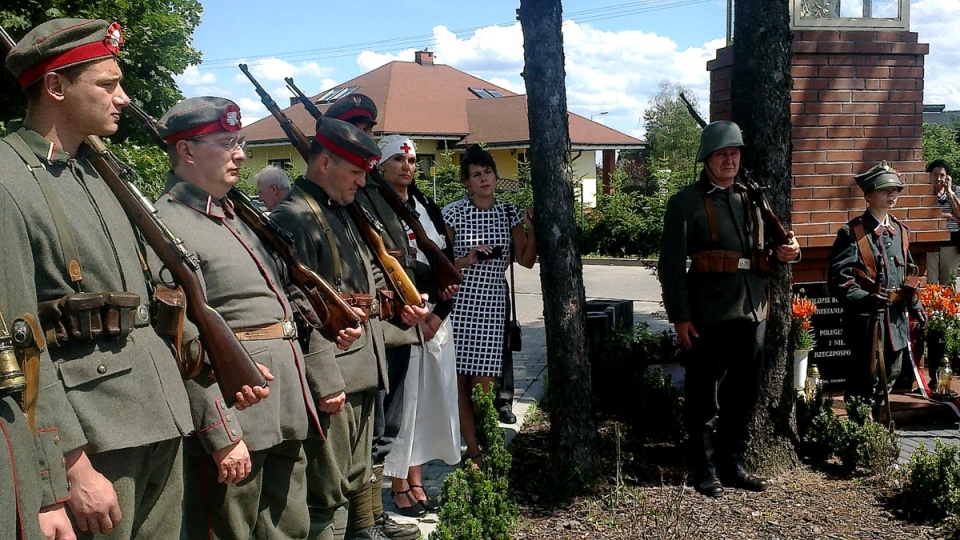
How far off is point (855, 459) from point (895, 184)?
203cm

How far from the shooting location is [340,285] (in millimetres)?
4043

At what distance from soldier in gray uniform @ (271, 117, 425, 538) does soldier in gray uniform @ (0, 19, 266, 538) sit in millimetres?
1015

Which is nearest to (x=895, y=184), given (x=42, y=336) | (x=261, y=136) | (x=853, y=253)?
(x=853, y=253)

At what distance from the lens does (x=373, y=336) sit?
4133 millimetres

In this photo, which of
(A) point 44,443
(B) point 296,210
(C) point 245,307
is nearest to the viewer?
(A) point 44,443

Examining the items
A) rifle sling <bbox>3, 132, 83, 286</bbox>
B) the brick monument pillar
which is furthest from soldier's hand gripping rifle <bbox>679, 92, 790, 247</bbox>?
rifle sling <bbox>3, 132, 83, 286</bbox>

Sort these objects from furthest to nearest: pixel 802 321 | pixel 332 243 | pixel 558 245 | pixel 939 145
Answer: pixel 939 145
pixel 802 321
pixel 558 245
pixel 332 243

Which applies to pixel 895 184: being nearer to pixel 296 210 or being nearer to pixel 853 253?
pixel 853 253

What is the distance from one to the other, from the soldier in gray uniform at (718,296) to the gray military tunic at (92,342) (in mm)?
3328

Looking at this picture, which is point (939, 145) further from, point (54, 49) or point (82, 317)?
point (82, 317)

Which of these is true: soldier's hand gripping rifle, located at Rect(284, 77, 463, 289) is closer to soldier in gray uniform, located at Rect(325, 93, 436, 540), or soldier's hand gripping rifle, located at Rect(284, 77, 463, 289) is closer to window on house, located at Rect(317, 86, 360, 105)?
soldier in gray uniform, located at Rect(325, 93, 436, 540)

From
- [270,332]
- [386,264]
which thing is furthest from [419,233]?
[270,332]

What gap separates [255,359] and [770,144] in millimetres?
3625

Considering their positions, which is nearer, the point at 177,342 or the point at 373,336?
the point at 177,342
